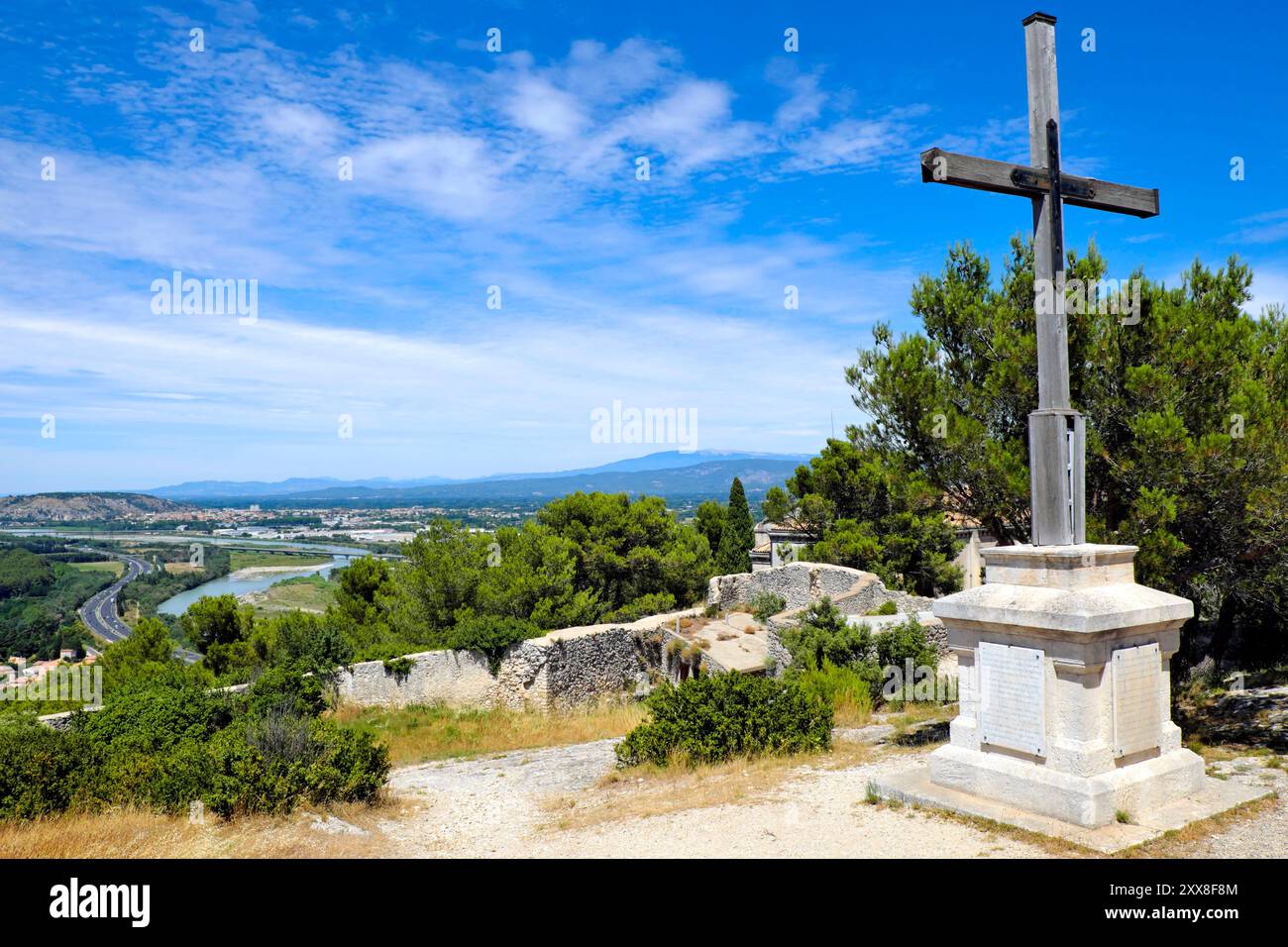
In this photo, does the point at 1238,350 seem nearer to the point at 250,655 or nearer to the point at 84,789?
the point at 84,789

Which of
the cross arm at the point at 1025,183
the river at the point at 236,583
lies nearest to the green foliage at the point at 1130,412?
the cross arm at the point at 1025,183

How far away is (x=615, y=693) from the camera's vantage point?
62.2ft

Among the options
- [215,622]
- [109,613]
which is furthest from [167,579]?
[215,622]

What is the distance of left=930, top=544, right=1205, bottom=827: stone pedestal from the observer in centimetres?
551

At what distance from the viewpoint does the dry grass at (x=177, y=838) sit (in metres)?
5.80

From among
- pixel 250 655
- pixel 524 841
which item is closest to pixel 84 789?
pixel 524 841

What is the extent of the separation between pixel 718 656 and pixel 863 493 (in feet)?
39.4

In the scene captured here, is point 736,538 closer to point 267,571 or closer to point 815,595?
point 815,595

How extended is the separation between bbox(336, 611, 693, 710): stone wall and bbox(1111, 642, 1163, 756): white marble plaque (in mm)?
13281

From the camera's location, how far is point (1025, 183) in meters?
6.29

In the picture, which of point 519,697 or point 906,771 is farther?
point 519,697

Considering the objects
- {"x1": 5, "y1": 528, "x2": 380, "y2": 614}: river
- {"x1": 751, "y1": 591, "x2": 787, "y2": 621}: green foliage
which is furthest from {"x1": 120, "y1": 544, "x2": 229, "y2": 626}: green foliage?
{"x1": 751, "y1": 591, "x2": 787, "y2": 621}: green foliage

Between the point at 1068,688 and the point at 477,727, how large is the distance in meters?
11.8
